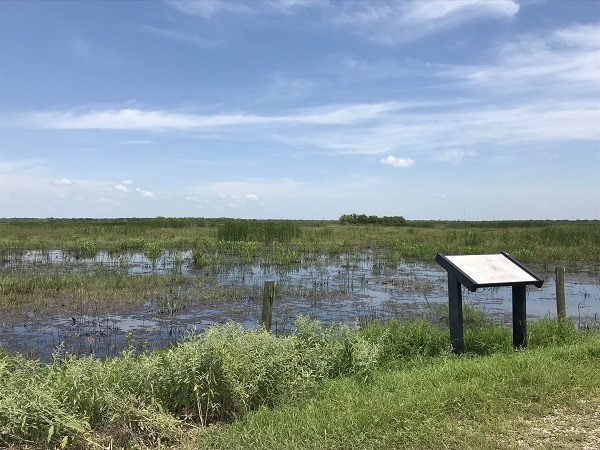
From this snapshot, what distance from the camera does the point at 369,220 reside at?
60.4 meters

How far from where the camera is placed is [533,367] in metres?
5.79

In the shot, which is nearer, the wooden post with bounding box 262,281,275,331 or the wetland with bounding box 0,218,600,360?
the wooden post with bounding box 262,281,275,331

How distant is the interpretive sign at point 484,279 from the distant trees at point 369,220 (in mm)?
51982

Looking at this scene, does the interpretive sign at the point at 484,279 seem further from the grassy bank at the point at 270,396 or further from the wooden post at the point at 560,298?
the wooden post at the point at 560,298

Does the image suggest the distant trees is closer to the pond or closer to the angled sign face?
the pond

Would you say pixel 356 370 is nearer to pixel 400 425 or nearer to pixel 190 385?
pixel 400 425

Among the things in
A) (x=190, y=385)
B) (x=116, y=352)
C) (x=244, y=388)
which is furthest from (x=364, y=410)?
(x=116, y=352)

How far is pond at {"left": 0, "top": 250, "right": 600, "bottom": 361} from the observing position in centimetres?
998

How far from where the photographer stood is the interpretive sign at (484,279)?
646 cm

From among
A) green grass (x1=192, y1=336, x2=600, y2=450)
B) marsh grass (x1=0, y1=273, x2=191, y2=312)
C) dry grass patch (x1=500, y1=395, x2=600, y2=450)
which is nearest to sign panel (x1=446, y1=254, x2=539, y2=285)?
green grass (x1=192, y1=336, x2=600, y2=450)

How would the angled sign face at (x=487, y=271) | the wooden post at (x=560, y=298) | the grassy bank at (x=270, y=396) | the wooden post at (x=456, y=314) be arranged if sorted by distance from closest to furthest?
1. the grassy bank at (x=270, y=396)
2. the angled sign face at (x=487, y=271)
3. the wooden post at (x=456, y=314)
4. the wooden post at (x=560, y=298)

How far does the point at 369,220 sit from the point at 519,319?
53491 millimetres

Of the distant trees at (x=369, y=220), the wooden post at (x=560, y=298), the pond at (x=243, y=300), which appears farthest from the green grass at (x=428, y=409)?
the distant trees at (x=369, y=220)

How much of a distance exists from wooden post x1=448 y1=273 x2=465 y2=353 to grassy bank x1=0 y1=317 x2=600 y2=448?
2.79 ft
